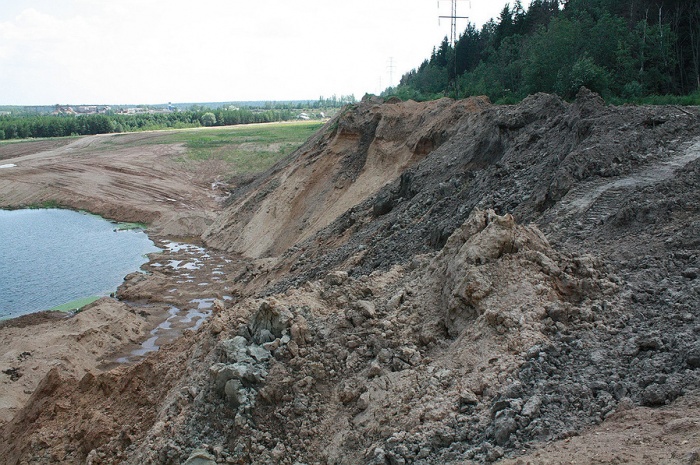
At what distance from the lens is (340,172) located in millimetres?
24812

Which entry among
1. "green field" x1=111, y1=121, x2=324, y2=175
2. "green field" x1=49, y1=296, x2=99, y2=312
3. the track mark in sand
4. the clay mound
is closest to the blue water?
"green field" x1=49, y1=296, x2=99, y2=312

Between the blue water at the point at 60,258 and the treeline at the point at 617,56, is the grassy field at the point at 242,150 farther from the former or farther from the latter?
the treeline at the point at 617,56

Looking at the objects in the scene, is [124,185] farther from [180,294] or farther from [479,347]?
[479,347]

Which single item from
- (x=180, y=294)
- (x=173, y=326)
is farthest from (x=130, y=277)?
(x=173, y=326)

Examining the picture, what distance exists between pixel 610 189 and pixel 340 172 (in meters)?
16.1

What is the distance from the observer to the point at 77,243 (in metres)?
29.7

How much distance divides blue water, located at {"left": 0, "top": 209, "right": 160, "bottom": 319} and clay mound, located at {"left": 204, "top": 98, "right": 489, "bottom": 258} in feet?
14.8

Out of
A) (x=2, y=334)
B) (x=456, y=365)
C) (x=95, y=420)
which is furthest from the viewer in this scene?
(x=2, y=334)

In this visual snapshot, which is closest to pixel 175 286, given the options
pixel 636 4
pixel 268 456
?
pixel 268 456

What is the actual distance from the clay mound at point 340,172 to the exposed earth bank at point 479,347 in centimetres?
763

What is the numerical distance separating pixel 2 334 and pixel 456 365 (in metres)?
15.2

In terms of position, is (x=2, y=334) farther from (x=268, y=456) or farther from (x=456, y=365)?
(x=456, y=365)

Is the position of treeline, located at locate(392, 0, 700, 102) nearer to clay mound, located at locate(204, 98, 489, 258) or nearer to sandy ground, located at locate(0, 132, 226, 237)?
clay mound, located at locate(204, 98, 489, 258)

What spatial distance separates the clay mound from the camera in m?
21.7
